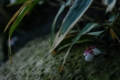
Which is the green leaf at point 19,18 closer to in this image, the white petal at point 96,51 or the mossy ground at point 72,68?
the mossy ground at point 72,68

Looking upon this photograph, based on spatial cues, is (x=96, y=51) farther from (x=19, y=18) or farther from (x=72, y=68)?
(x=19, y=18)

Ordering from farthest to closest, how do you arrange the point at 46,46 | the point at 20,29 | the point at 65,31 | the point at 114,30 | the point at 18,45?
the point at 20,29, the point at 18,45, the point at 46,46, the point at 114,30, the point at 65,31

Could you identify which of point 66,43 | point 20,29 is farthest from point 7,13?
point 66,43

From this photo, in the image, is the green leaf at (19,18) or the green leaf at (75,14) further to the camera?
the green leaf at (19,18)

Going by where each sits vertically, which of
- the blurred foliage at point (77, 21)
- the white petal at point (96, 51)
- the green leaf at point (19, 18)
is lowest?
the white petal at point (96, 51)

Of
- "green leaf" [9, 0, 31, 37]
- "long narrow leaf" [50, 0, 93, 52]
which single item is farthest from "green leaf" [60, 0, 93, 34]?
"green leaf" [9, 0, 31, 37]

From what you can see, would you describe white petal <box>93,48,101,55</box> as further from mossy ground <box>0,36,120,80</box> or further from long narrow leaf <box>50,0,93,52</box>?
long narrow leaf <box>50,0,93,52</box>

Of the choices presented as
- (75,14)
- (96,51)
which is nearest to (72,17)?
(75,14)

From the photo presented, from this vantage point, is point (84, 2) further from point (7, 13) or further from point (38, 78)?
point (7, 13)

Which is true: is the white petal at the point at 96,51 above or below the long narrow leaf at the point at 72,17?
below

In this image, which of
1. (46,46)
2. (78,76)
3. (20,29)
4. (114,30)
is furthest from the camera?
(20,29)

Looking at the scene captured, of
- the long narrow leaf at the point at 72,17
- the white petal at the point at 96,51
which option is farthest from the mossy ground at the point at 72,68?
the long narrow leaf at the point at 72,17
